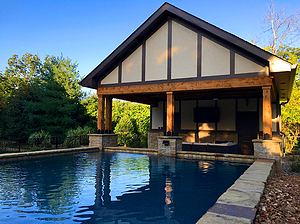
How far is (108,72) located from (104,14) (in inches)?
441

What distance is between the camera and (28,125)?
20469 millimetres

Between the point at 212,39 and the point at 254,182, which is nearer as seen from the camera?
the point at 254,182

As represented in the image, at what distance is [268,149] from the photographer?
31.2ft

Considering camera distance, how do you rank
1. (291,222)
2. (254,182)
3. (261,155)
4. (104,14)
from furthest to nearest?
1. (104,14)
2. (261,155)
3. (254,182)
4. (291,222)

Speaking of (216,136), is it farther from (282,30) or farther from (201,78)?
(282,30)

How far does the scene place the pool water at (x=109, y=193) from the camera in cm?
394

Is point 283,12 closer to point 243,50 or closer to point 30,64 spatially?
point 243,50

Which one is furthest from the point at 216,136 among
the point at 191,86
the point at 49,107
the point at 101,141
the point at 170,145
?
the point at 49,107

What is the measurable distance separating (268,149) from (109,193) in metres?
7.23

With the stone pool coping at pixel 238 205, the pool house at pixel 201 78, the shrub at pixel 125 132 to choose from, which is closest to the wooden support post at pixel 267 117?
the pool house at pixel 201 78

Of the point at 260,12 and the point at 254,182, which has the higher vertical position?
the point at 260,12

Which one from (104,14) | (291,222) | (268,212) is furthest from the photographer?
(104,14)

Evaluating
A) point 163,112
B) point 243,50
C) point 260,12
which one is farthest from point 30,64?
point 243,50

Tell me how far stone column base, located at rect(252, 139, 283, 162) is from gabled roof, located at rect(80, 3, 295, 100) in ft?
9.82
